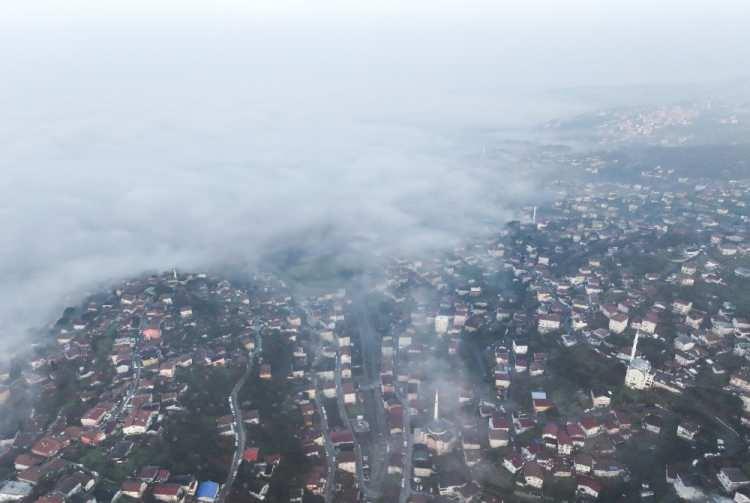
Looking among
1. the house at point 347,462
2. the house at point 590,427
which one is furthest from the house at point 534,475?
the house at point 347,462

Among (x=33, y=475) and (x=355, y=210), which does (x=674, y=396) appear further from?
(x=355, y=210)

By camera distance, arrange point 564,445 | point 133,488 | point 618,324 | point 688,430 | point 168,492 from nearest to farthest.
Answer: point 168,492 < point 133,488 < point 688,430 < point 564,445 < point 618,324

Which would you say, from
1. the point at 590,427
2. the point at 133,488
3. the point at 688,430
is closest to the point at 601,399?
the point at 590,427

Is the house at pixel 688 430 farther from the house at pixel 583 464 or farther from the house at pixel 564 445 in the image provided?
the house at pixel 564 445

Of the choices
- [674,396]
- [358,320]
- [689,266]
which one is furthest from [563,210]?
[674,396]

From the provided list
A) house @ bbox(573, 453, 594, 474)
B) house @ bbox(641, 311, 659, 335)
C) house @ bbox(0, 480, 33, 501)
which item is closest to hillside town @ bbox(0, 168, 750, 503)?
house @ bbox(573, 453, 594, 474)

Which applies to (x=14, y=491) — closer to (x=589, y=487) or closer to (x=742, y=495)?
(x=589, y=487)
